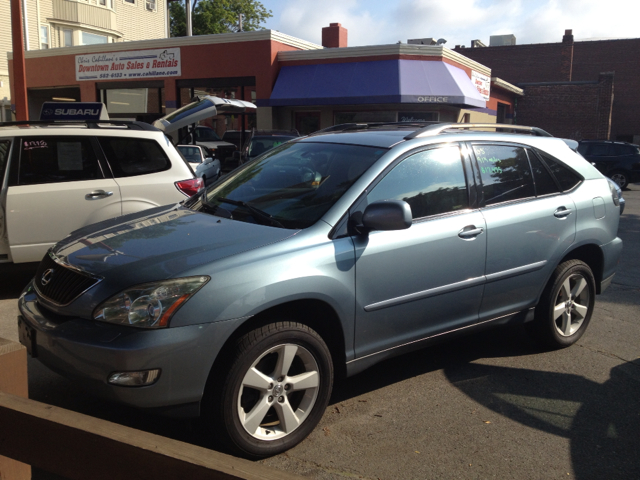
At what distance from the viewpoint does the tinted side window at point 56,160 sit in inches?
237

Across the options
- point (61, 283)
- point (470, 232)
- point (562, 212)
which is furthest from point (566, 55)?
point (61, 283)

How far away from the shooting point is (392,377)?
429cm

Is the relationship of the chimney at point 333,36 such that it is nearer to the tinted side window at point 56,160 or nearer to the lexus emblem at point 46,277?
the tinted side window at point 56,160

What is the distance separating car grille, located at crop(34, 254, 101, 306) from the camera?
3090 millimetres

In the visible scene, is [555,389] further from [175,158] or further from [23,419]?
[175,158]

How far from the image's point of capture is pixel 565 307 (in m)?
4.78

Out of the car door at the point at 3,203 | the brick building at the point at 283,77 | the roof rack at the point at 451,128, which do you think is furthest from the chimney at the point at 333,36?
the roof rack at the point at 451,128

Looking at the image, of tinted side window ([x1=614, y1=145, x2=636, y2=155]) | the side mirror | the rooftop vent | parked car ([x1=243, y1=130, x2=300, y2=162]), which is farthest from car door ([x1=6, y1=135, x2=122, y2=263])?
the rooftop vent

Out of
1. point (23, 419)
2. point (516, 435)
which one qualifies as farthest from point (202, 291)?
point (516, 435)

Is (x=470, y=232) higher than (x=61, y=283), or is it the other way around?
(x=470, y=232)

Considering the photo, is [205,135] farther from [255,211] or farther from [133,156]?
[255,211]

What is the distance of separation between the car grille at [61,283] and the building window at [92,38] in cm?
3277

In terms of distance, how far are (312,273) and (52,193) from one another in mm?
3870

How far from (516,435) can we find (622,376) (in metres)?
1.40
